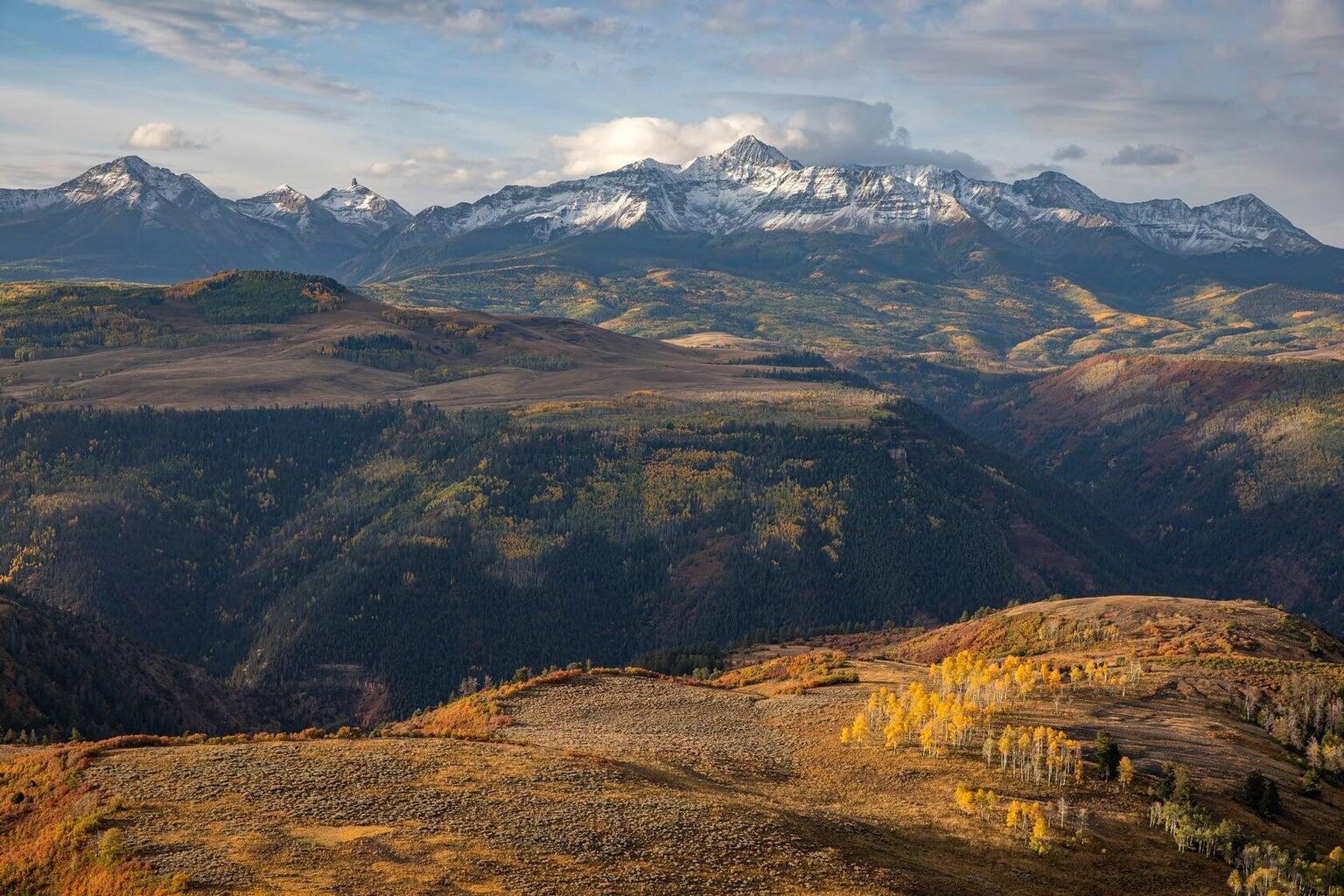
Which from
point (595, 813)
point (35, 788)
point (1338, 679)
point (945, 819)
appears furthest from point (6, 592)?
point (1338, 679)

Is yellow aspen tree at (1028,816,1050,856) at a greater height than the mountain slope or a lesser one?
greater

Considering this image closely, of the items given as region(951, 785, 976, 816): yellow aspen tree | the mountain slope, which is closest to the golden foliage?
region(951, 785, 976, 816): yellow aspen tree

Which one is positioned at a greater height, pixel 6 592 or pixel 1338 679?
pixel 1338 679

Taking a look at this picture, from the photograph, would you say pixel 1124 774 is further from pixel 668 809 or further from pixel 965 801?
pixel 668 809

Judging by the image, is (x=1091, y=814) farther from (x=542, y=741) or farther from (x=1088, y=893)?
(x=542, y=741)

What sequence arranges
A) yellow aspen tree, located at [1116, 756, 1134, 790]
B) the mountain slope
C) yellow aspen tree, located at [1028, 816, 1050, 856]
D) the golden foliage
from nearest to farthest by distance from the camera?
1. yellow aspen tree, located at [1028, 816, 1050, 856]
2. yellow aspen tree, located at [1116, 756, 1134, 790]
3. the golden foliage
4. the mountain slope

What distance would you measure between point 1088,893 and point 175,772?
209 ft

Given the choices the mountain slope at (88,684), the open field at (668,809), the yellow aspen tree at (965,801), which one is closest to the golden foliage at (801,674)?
the open field at (668,809)

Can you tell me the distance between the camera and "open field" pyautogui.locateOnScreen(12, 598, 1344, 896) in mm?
67375

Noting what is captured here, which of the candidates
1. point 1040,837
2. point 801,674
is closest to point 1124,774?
point 1040,837

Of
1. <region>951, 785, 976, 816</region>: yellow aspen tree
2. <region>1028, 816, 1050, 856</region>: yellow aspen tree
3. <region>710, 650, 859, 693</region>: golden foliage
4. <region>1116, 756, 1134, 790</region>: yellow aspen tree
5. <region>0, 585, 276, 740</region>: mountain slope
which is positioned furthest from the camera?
<region>0, 585, 276, 740</region>: mountain slope

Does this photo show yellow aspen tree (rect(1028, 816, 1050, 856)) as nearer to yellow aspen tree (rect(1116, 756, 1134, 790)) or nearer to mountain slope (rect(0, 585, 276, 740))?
yellow aspen tree (rect(1116, 756, 1134, 790))

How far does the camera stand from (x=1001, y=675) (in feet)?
412

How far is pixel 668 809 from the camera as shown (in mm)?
78625
